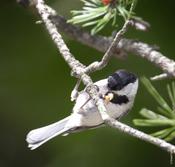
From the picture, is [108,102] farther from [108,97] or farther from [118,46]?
[118,46]

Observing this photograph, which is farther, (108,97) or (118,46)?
(118,46)

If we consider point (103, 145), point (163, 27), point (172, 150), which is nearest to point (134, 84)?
point (172, 150)

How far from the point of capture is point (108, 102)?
545 mm

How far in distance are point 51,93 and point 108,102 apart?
544 millimetres

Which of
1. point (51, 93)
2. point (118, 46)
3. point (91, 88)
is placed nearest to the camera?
point (91, 88)

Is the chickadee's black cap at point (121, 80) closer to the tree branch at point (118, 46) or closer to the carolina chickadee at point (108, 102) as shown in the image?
the carolina chickadee at point (108, 102)

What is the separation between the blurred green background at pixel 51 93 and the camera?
100 centimetres

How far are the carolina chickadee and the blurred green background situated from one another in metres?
0.38

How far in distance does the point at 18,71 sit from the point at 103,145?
204mm

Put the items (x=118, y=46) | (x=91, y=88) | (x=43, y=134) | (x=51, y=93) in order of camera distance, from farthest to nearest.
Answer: (x=51, y=93) → (x=118, y=46) → (x=43, y=134) → (x=91, y=88)

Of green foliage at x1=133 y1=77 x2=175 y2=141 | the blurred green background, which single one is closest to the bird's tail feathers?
green foliage at x1=133 y1=77 x2=175 y2=141

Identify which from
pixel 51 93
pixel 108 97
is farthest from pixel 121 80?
pixel 51 93

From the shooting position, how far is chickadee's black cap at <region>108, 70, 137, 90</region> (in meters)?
0.55

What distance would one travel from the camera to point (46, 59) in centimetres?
106
